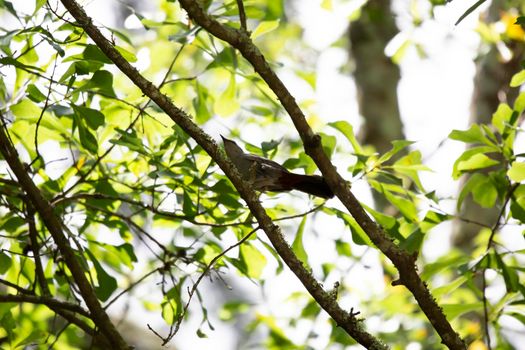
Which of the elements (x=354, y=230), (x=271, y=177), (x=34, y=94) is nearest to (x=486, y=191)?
(x=354, y=230)

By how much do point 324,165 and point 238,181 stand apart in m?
0.28

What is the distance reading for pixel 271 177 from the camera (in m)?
2.87

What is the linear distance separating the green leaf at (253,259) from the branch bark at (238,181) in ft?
2.35

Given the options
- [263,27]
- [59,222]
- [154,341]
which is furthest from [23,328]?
[154,341]

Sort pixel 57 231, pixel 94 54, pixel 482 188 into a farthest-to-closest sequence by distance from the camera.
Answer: pixel 482 188, pixel 57 231, pixel 94 54

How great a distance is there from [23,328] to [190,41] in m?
1.42

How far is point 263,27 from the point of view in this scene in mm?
3117

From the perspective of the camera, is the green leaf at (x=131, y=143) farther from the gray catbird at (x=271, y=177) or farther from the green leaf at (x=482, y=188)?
the green leaf at (x=482, y=188)

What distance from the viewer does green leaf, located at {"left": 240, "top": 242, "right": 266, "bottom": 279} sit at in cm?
305

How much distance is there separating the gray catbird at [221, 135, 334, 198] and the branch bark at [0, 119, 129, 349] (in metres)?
0.70

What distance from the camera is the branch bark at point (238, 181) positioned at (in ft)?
7.55

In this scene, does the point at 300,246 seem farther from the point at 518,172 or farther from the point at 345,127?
the point at 518,172

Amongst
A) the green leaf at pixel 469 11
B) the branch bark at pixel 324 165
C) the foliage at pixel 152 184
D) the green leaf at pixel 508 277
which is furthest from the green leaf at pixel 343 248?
the green leaf at pixel 469 11

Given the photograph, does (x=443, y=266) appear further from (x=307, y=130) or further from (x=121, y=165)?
(x=121, y=165)
